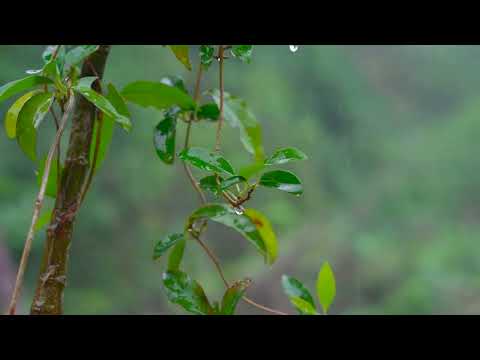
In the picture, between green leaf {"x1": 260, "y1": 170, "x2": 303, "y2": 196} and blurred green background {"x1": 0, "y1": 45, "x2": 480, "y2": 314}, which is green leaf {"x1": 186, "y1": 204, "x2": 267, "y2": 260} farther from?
blurred green background {"x1": 0, "y1": 45, "x2": 480, "y2": 314}

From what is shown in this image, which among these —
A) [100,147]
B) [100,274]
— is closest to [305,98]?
[100,274]

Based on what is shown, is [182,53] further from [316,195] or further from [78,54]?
[316,195]

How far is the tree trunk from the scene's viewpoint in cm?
30

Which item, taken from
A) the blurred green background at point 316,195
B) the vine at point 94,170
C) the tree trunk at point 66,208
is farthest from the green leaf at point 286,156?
the blurred green background at point 316,195

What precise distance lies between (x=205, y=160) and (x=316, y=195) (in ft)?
12.4

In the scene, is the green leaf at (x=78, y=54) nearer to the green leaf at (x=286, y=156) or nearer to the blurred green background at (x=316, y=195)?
the green leaf at (x=286, y=156)

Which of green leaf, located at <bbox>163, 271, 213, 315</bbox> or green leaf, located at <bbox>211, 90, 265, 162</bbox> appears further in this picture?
green leaf, located at <bbox>211, 90, 265, 162</bbox>

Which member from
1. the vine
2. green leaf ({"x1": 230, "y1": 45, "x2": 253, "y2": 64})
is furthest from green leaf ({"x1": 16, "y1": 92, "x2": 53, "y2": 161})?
green leaf ({"x1": 230, "y1": 45, "x2": 253, "y2": 64})

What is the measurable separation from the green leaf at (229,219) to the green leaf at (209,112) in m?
0.09

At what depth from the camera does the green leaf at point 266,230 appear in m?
0.39

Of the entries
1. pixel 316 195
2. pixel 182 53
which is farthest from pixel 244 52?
pixel 316 195

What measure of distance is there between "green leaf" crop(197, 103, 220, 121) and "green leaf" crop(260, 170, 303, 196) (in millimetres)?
117

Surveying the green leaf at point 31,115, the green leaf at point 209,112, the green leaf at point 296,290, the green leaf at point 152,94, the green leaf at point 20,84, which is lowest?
the green leaf at point 296,290

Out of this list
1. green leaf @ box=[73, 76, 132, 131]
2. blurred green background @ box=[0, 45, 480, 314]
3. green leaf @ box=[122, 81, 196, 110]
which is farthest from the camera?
blurred green background @ box=[0, 45, 480, 314]
